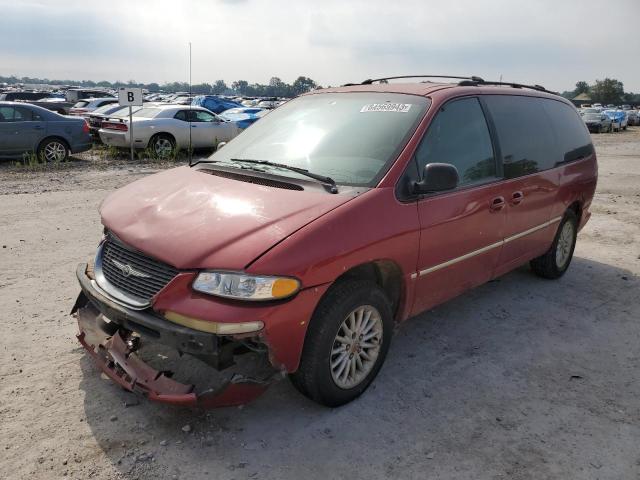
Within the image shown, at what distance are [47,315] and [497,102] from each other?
4051mm

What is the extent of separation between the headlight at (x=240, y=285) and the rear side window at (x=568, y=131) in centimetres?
369

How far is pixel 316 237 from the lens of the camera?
2.78 m

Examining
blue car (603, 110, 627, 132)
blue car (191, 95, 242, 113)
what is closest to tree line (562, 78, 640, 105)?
blue car (603, 110, 627, 132)

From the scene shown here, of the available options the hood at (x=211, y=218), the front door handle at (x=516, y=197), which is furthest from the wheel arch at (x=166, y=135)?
the front door handle at (x=516, y=197)

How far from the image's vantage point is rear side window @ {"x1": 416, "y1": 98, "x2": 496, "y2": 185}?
3564mm

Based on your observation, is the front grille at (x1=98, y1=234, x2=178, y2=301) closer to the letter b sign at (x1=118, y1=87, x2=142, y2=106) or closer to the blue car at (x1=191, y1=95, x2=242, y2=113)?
the letter b sign at (x1=118, y1=87, x2=142, y2=106)

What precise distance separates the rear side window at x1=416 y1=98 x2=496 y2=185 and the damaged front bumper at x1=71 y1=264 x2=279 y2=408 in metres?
1.75

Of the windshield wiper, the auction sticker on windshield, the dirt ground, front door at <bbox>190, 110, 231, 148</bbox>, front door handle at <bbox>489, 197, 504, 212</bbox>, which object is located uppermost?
the auction sticker on windshield

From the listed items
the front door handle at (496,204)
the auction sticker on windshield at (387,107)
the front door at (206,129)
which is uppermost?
the auction sticker on windshield at (387,107)

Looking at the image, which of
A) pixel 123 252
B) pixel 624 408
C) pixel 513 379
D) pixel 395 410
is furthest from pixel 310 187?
pixel 624 408

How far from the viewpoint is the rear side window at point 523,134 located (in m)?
4.28

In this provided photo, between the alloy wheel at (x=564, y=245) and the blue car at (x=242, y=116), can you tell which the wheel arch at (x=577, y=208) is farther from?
the blue car at (x=242, y=116)

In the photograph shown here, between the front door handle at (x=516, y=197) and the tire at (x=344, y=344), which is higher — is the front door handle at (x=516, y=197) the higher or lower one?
the higher one

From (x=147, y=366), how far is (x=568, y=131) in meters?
4.61
